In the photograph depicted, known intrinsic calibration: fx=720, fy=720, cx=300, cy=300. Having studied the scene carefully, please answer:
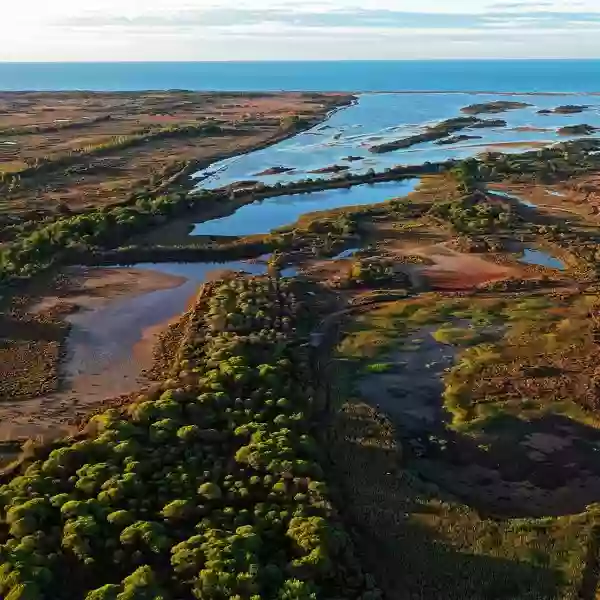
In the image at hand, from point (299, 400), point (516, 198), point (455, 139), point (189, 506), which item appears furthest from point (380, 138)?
point (189, 506)

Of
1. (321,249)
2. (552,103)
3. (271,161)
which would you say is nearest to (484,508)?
(321,249)

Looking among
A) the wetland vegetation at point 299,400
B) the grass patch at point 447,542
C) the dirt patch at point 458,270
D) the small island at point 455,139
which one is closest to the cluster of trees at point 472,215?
the wetland vegetation at point 299,400

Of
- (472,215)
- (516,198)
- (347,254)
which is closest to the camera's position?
(347,254)

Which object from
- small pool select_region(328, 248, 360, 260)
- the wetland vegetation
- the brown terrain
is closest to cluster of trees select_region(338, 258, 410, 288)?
the wetland vegetation

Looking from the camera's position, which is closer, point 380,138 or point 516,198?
point 516,198

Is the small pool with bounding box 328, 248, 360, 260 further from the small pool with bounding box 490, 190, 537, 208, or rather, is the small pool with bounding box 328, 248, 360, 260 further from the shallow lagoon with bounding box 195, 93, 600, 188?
the shallow lagoon with bounding box 195, 93, 600, 188

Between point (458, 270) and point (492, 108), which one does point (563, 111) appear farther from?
point (458, 270)
